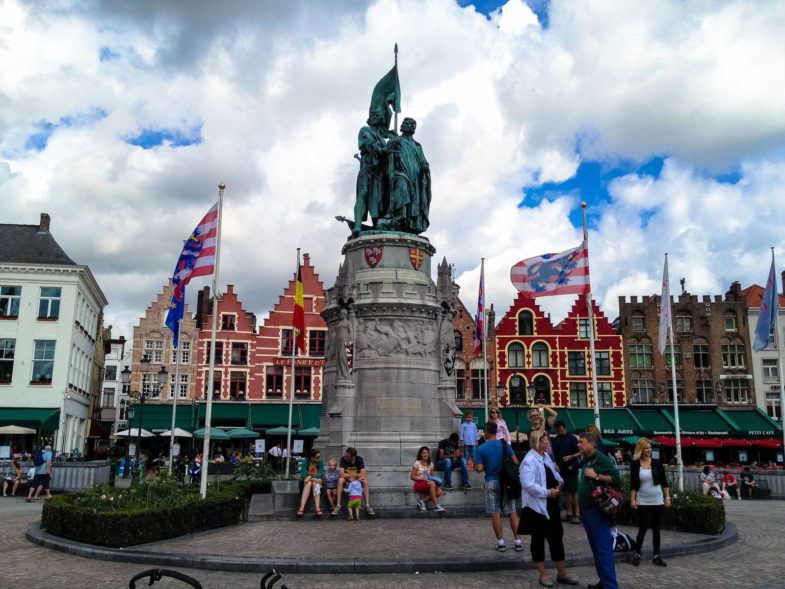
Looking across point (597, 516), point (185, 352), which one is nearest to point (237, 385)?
point (185, 352)

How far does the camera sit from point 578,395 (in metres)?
50.7

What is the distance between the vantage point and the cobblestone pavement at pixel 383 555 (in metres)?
8.93

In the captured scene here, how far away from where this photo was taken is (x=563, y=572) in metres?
8.60

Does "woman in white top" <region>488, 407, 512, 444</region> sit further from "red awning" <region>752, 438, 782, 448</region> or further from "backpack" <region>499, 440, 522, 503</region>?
"red awning" <region>752, 438, 782, 448</region>

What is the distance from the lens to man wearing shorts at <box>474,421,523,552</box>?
1033 cm

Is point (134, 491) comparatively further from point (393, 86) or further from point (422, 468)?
point (393, 86)

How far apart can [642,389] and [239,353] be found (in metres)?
31.0

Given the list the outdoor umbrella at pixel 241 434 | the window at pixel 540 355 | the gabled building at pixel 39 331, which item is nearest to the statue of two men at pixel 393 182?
the outdoor umbrella at pixel 241 434

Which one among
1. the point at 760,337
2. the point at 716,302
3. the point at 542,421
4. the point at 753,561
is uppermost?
the point at 716,302

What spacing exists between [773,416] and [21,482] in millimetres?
49137

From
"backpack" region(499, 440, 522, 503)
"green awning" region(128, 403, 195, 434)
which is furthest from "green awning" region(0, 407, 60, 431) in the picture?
"backpack" region(499, 440, 522, 503)

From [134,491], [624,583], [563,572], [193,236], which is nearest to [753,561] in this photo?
[624,583]

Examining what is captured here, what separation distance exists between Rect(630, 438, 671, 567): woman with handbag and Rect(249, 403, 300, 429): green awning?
38.0 metres

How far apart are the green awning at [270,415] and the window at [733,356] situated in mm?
32782
